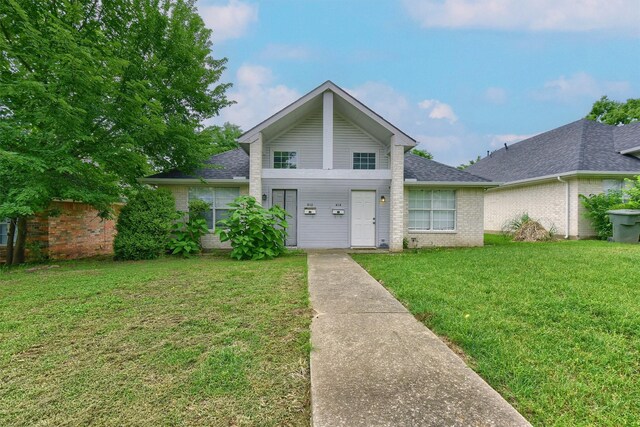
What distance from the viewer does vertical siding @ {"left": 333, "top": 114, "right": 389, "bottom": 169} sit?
11.1m

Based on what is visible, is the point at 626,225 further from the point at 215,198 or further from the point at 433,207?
the point at 215,198

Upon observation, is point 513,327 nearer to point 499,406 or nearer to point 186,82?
point 499,406

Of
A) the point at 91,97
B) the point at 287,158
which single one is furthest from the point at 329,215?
the point at 91,97

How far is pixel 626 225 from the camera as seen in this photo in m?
10.5

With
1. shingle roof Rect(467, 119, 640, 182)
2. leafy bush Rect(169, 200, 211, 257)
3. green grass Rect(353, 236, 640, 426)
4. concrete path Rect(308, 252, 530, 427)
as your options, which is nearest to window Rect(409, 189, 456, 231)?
green grass Rect(353, 236, 640, 426)

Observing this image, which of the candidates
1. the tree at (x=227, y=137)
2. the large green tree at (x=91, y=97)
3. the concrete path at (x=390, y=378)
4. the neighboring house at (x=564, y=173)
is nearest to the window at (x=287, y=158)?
the large green tree at (x=91, y=97)

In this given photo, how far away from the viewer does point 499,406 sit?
1932mm

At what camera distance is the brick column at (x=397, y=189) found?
971 centimetres

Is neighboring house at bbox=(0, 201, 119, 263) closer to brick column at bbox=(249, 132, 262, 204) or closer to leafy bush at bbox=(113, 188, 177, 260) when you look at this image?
leafy bush at bbox=(113, 188, 177, 260)

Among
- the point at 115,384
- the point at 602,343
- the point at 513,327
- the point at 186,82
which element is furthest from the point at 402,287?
the point at 186,82

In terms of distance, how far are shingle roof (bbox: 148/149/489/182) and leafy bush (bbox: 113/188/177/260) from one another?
4.76ft

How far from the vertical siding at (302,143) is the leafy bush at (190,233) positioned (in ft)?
9.65

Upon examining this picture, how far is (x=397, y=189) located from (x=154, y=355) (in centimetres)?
840

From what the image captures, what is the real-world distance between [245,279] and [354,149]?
23.1 feet
